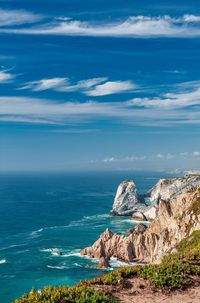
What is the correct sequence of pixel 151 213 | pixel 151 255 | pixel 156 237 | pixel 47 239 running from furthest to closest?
pixel 151 213, pixel 47 239, pixel 156 237, pixel 151 255

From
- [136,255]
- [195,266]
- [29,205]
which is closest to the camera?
[195,266]

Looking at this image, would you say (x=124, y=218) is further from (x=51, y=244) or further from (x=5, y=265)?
(x=5, y=265)

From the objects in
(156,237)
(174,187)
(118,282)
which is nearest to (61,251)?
(156,237)

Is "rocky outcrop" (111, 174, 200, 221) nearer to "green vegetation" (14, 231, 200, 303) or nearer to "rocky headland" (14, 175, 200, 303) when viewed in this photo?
"rocky headland" (14, 175, 200, 303)

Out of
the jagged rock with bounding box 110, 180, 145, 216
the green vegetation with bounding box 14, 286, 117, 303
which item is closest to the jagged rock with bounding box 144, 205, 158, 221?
the jagged rock with bounding box 110, 180, 145, 216

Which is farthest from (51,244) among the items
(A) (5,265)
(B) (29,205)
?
(B) (29,205)

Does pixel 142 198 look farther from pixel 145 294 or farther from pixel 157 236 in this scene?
pixel 145 294

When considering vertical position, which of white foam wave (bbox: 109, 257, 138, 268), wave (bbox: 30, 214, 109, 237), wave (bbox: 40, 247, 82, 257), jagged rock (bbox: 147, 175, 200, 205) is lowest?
white foam wave (bbox: 109, 257, 138, 268)
